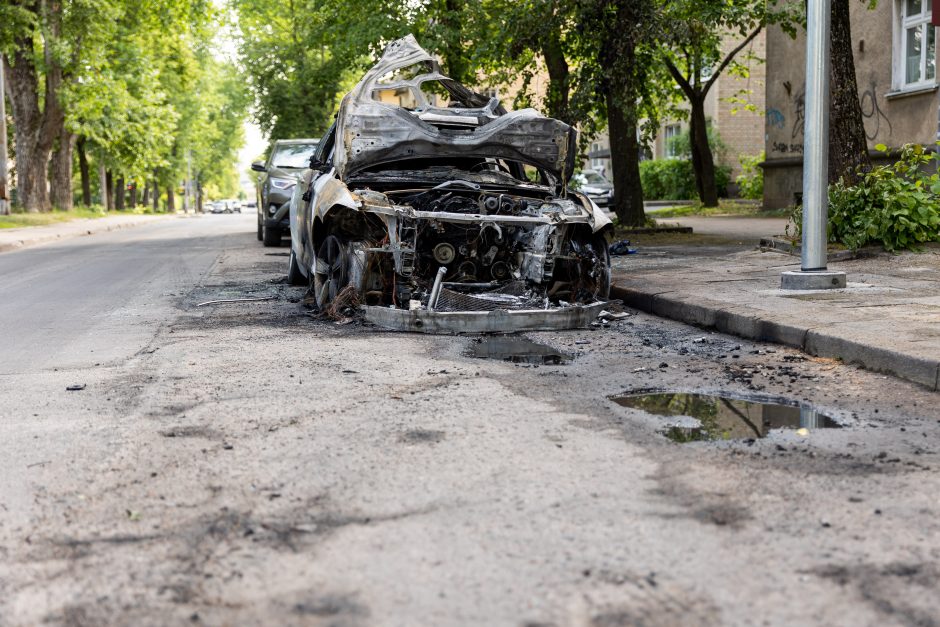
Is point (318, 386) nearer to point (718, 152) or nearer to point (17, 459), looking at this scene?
point (17, 459)

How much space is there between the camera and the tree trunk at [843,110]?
1284 cm

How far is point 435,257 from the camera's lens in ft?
27.5

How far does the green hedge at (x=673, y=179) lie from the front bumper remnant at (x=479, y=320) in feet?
102

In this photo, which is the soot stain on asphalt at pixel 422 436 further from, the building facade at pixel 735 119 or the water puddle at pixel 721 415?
the building facade at pixel 735 119

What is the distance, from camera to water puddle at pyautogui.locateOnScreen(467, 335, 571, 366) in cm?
673

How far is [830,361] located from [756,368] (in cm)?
55

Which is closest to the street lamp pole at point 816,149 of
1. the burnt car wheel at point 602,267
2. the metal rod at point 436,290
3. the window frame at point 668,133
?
the burnt car wheel at point 602,267

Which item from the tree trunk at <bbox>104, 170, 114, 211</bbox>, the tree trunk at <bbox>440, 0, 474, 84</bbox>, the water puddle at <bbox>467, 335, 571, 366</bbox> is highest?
the tree trunk at <bbox>440, 0, 474, 84</bbox>

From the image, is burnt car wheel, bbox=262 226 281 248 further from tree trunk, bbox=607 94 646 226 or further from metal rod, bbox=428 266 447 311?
metal rod, bbox=428 266 447 311

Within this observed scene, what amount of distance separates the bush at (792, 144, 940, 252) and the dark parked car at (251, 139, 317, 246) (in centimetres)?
908

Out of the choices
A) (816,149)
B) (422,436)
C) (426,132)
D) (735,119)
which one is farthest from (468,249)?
(735,119)

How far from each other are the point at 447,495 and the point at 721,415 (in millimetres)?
1883

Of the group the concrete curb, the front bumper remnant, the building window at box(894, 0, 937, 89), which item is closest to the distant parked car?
the building window at box(894, 0, 937, 89)

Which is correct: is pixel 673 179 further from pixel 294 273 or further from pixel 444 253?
pixel 444 253
